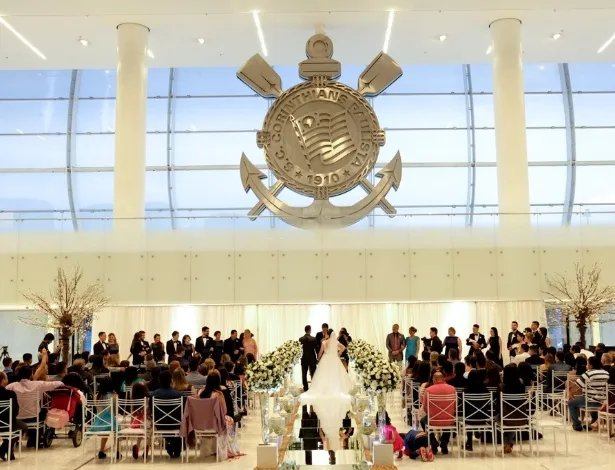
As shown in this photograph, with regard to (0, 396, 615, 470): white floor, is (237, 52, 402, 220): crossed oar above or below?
above

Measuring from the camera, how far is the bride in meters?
13.3

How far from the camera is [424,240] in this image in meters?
19.9

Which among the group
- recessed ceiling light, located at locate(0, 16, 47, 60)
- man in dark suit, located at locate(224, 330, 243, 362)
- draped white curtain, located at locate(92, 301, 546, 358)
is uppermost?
recessed ceiling light, located at locate(0, 16, 47, 60)

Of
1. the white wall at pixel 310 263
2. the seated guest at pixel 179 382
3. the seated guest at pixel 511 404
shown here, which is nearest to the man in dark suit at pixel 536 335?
the white wall at pixel 310 263

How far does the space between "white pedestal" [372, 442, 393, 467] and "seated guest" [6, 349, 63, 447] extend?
5.09m

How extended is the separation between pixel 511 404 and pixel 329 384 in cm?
529

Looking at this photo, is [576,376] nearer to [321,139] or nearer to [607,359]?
[607,359]

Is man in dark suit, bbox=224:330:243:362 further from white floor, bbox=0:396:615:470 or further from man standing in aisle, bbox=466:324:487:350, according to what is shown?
white floor, bbox=0:396:615:470

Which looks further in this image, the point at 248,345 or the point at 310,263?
the point at 310,263

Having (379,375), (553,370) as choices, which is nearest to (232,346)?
(553,370)

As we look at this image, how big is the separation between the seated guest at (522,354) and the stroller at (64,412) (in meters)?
8.28

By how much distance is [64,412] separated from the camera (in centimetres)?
1102

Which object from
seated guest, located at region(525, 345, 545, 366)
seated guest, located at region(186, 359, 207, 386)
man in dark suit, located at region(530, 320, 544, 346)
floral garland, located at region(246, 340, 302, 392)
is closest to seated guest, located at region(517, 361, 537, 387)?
seated guest, located at region(525, 345, 545, 366)

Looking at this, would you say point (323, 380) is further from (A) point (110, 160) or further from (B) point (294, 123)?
(A) point (110, 160)
